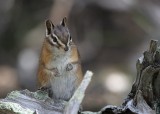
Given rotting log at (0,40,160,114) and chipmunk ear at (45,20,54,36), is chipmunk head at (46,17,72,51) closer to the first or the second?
chipmunk ear at (45,20,54,36)

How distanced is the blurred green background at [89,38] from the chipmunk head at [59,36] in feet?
16.6

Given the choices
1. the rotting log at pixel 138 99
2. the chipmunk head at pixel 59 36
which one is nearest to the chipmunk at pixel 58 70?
the chipmunk head at pixel 59 36

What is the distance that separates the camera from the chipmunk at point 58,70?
4672 millimetres

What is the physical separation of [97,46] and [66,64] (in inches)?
237

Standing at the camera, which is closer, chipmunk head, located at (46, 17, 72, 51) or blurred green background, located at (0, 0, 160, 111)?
chipmunk head, located at (46, 17, 72, 51)

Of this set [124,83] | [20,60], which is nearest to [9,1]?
[20,60]

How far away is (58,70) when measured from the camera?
4707mm

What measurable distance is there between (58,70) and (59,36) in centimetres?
33

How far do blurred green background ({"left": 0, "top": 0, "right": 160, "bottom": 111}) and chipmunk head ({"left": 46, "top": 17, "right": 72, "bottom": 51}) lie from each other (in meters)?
5.06

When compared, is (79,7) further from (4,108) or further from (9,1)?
(4,108)

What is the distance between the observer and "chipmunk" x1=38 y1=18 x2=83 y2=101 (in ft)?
15.3

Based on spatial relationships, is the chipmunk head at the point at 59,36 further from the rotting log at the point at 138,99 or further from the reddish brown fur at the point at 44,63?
the rotting log at the point at 138,99

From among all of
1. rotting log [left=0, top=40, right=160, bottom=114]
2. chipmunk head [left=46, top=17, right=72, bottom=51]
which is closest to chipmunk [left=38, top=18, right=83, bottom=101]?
chipmunk head [left=46, top=17, right=72, bottom=51]

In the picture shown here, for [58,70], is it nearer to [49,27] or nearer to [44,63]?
[44,63]
